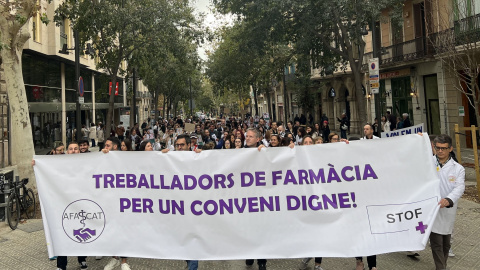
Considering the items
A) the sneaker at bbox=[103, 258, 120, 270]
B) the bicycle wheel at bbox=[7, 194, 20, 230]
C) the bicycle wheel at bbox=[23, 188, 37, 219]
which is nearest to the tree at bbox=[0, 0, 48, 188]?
the bicycle wheel at bbox=[23, 188, 37, 219]

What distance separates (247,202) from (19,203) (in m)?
6.28

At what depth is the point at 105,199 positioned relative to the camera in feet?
16.8

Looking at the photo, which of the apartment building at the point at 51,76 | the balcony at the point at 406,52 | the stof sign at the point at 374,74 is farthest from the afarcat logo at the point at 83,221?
the balcony at the point at 406,52

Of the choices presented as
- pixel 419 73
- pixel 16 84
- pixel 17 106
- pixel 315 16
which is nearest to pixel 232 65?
pixel 419 73

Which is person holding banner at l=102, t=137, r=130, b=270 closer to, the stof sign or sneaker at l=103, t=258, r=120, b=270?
sneaker at l=103, t=258, r=120, b=270

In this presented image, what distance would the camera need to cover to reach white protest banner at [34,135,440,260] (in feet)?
15.7

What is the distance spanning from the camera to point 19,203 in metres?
8.77

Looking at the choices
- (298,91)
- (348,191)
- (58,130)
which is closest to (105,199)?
(348,191)

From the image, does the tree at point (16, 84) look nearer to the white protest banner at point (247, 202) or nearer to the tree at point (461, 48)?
the white protest banner at point (247, 202)

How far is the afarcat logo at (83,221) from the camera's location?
507 centimetres

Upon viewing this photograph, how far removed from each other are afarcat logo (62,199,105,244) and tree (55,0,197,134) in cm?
1365

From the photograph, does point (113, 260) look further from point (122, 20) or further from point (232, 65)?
point (232, 65)

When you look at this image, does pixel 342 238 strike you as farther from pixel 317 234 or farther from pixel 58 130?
pixel 58 130

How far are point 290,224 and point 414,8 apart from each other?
21.4 meters
